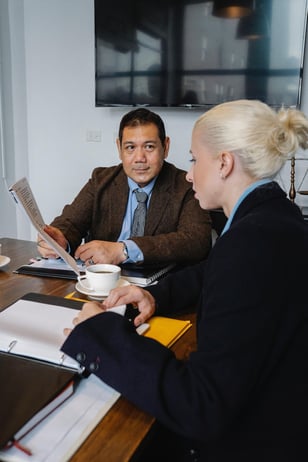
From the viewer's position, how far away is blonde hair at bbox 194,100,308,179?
0.77m

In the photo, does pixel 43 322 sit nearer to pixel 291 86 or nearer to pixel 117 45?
pixel 291 86

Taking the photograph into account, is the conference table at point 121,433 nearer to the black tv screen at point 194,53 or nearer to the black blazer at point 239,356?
the black blazer at point 239,356

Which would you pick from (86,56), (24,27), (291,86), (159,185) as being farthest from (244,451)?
(24,27)

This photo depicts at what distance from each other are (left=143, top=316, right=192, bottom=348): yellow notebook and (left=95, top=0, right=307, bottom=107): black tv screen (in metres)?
1.94

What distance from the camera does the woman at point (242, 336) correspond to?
0.61m

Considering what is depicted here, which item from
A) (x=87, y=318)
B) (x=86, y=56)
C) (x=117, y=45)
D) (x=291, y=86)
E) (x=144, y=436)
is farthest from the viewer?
(x=86, y=56)

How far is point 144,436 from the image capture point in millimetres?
601

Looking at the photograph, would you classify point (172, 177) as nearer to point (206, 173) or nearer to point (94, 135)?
point (206, 173)

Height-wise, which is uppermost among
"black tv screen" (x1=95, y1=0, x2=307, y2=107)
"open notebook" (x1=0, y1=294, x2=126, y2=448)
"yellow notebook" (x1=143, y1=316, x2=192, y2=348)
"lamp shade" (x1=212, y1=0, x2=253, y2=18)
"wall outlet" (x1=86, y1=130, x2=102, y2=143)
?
"lamp shade" (x1=212, y1=0, x2=253, y2=18)

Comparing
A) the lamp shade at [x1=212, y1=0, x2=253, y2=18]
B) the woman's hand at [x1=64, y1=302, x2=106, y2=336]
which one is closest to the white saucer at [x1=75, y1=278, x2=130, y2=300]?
the woman's hand at [x1=64, y1=302, x2=106, y2=336]

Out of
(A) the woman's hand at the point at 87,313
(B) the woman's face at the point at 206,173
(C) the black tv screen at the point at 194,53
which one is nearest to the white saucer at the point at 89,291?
(A) the woman's hand at the point at 87,313

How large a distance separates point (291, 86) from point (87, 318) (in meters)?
2.17

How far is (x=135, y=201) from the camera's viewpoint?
1686mm

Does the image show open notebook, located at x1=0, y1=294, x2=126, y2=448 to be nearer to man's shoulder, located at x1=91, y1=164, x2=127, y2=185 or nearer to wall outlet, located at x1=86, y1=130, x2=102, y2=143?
man's shoulder, located at x1=91, y1=164, x2=127, y2=185
